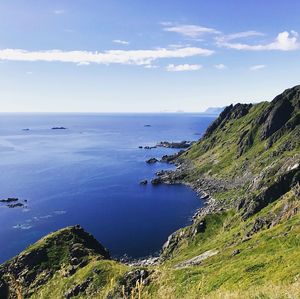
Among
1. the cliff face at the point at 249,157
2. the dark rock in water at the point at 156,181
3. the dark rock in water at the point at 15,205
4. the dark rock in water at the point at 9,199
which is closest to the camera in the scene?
the cliff face at the point at 249,157

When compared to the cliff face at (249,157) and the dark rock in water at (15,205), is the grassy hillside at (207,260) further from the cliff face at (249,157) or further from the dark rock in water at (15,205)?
the dark rock in water at (15,205)

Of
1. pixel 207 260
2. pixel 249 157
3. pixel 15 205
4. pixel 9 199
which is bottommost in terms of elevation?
pixel 15 205

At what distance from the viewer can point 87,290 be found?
50.8 metres

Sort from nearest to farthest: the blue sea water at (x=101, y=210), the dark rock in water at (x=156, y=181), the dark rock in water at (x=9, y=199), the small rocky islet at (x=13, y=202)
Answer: the blue sea water at (x=101, y=210)
the small rocky islet at (x=13, y=202)
the dark rock in water at (x=9, y=199)
the dark rock in water at (x=156, y=181)

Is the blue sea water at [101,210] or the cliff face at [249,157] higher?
the cliff face at [249,157]

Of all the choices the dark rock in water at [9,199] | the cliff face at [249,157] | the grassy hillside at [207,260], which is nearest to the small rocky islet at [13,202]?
the dark rock in water at [9,199]

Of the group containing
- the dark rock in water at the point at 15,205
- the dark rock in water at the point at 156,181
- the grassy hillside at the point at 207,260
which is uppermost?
the grassy hillside at the point at 207,260

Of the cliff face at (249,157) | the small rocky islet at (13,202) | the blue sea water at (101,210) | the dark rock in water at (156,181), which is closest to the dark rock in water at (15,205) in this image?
the small rocky islet at (13,202)

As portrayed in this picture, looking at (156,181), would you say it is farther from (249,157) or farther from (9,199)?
(9,199)

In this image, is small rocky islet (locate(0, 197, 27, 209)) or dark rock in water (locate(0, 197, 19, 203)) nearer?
small rocky islet (locate(0, 197, 27, 209))

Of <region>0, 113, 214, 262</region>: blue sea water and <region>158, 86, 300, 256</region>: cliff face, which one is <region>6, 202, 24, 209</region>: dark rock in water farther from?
<region>158, 86, 300, 256</region>: cliff face

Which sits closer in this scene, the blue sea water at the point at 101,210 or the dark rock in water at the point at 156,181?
the blue sea water at the point at 101,210

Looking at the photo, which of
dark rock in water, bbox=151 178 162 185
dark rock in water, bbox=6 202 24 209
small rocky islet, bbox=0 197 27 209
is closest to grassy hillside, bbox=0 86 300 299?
dark rock in water, bbox=151 178 162 185

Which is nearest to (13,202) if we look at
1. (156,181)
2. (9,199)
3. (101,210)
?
(9,199)
